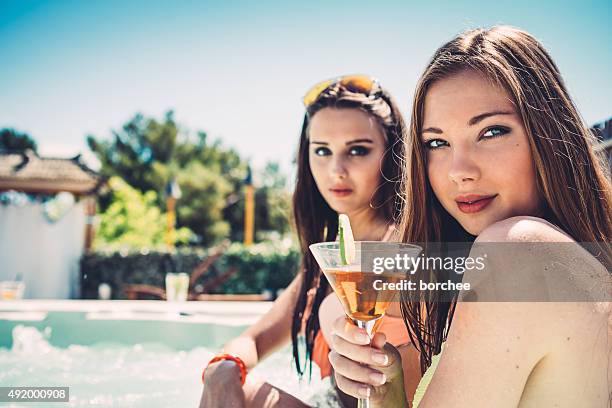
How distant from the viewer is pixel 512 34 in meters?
1.38

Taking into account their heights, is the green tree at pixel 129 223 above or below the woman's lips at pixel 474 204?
Answer: below

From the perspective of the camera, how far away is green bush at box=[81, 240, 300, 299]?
12.5m

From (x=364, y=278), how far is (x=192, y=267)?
12.1 metres

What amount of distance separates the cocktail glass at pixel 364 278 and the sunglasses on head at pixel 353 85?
4.96 ft

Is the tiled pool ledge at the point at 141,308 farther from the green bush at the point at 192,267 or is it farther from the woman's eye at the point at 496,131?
the green bush at the point at 192,267

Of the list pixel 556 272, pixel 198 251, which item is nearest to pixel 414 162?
pixel 556 272

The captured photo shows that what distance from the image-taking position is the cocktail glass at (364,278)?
1.26 metres

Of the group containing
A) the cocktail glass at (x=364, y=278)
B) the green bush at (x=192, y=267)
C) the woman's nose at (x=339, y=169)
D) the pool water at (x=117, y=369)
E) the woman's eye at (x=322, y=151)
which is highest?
the woman's eye at (x=322, y=151)

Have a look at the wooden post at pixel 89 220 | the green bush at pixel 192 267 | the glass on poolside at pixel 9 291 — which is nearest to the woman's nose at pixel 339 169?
the glass on poolside at pixel 9 291

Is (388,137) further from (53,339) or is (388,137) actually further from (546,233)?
(53,339)

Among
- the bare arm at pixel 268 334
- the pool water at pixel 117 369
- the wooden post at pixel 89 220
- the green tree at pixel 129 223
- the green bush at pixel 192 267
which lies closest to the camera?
the bare arm at pixel 268 334

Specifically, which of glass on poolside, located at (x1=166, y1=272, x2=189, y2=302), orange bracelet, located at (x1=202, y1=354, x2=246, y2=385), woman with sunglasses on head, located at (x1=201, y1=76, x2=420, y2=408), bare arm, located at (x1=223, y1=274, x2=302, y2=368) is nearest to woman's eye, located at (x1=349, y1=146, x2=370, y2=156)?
woman with sunglasses on head, located at (x1=201, y1=76, x2=420, y2=408)

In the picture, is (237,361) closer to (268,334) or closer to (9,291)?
(268,334)

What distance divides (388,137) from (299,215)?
2.24 feet
